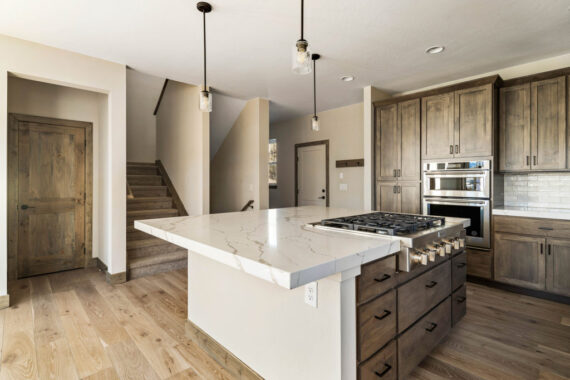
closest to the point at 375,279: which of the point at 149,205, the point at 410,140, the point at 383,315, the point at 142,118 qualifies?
the point at 383,315

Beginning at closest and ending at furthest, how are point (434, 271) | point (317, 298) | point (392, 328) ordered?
1. point (317, 298)
2. point (392, 328)
3. point (434, 271)

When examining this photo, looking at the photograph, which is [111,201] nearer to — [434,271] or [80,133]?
[80,133]

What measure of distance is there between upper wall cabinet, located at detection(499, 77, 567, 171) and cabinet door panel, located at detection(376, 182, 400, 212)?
1261mm

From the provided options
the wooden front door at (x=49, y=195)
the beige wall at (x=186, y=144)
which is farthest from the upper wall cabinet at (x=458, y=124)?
the wooden front door at (x=49, y=195)

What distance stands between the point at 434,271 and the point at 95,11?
3298 millimetres

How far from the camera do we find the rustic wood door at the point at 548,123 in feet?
10.1

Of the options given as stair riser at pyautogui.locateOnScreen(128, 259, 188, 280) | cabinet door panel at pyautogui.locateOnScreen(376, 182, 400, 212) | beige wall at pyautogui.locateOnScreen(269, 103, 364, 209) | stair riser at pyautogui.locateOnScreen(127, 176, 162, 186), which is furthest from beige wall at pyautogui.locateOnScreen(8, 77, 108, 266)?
cabinet door panel at pyautogui.locateOnScreen(376, 182, 400, 212)

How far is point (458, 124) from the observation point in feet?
11.8

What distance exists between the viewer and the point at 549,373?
1.87 metres

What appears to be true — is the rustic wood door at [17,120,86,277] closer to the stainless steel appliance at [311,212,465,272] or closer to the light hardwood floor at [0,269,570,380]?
the light hardwood floor at [0,269,570,380]

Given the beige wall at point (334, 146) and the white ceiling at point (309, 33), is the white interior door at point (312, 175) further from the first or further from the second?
the white ceiling at point (309, 33)

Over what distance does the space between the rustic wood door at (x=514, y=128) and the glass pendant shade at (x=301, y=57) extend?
2926mm

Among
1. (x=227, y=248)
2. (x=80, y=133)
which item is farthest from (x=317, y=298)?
(x=80, y=133)

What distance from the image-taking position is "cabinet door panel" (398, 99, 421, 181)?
155 inches
